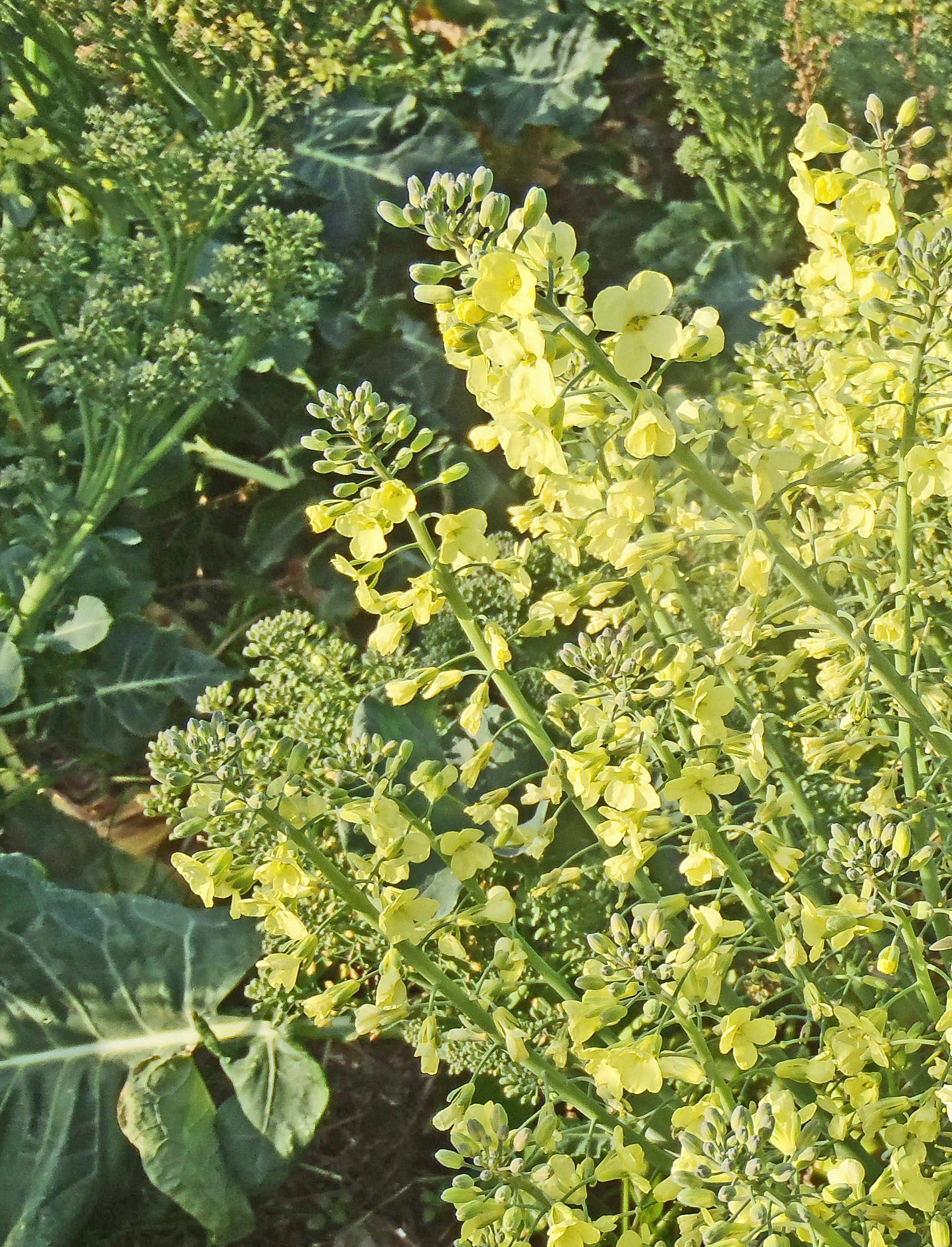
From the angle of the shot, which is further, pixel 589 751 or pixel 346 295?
pixel 346 295

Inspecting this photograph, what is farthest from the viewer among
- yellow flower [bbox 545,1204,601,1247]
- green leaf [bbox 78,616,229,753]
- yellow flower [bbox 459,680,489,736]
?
green leaf [bbox 78,616,229,753]

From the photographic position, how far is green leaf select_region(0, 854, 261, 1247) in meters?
1.29

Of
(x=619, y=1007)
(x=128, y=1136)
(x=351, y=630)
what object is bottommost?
(x=128, y=1136)

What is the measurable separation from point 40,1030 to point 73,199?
4.15 feet

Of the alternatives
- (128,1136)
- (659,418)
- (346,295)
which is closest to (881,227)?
(659,418)

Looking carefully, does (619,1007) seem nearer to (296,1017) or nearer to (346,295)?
(296,1017)

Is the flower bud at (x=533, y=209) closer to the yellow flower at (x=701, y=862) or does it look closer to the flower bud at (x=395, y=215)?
the flower bud at (x=395, y=215)

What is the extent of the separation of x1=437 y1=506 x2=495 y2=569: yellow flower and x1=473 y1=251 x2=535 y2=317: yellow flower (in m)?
0.21

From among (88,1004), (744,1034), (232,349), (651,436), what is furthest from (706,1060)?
(232,349)

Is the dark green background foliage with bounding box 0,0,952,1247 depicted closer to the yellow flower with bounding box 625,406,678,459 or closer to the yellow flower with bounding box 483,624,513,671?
the yellow flower with bounding box 483,624,513,671

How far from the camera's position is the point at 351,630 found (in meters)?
1.81

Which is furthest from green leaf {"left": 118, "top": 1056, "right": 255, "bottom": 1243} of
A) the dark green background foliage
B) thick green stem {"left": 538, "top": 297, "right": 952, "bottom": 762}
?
thick green stem {"left": 538, "top": 297, "right": 952, "bottom": 762}

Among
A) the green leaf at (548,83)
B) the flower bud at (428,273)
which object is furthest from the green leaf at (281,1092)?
the green leaf at (548,83)

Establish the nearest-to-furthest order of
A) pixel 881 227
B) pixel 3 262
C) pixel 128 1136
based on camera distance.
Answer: pixel 881 227 < pixel 128 1136 < pixel 3 262
